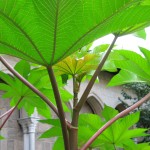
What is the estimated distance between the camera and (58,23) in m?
0.46

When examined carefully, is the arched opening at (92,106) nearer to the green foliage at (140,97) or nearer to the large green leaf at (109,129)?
the green foliage at (140,97)

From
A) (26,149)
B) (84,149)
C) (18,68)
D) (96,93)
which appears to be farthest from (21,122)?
(84,149)

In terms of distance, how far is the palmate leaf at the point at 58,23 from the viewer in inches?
17.1

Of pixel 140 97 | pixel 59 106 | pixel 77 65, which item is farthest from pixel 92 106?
pixel 59 106

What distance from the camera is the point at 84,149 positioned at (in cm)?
56

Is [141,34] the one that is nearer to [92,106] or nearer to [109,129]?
[109,129]

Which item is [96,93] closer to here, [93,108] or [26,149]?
[93,108]

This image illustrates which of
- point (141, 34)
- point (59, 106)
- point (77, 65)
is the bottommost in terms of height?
point (59, 106)

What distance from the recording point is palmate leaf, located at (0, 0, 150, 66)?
1.42 feet

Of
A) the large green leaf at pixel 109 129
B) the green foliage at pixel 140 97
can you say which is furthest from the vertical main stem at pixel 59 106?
the green foliage at pixel 140 97

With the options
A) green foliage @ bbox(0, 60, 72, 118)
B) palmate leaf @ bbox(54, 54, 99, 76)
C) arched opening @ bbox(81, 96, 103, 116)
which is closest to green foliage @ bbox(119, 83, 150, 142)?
arched opening @ bbox(81, 96, 103, 116)

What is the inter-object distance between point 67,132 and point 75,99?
5.2 inches

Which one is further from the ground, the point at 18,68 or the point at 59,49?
the point at 18,68

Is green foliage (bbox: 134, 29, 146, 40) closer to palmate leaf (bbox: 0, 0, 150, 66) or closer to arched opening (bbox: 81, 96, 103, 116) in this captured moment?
palmate leaf (bbox: 0, 0, 150, 66)
